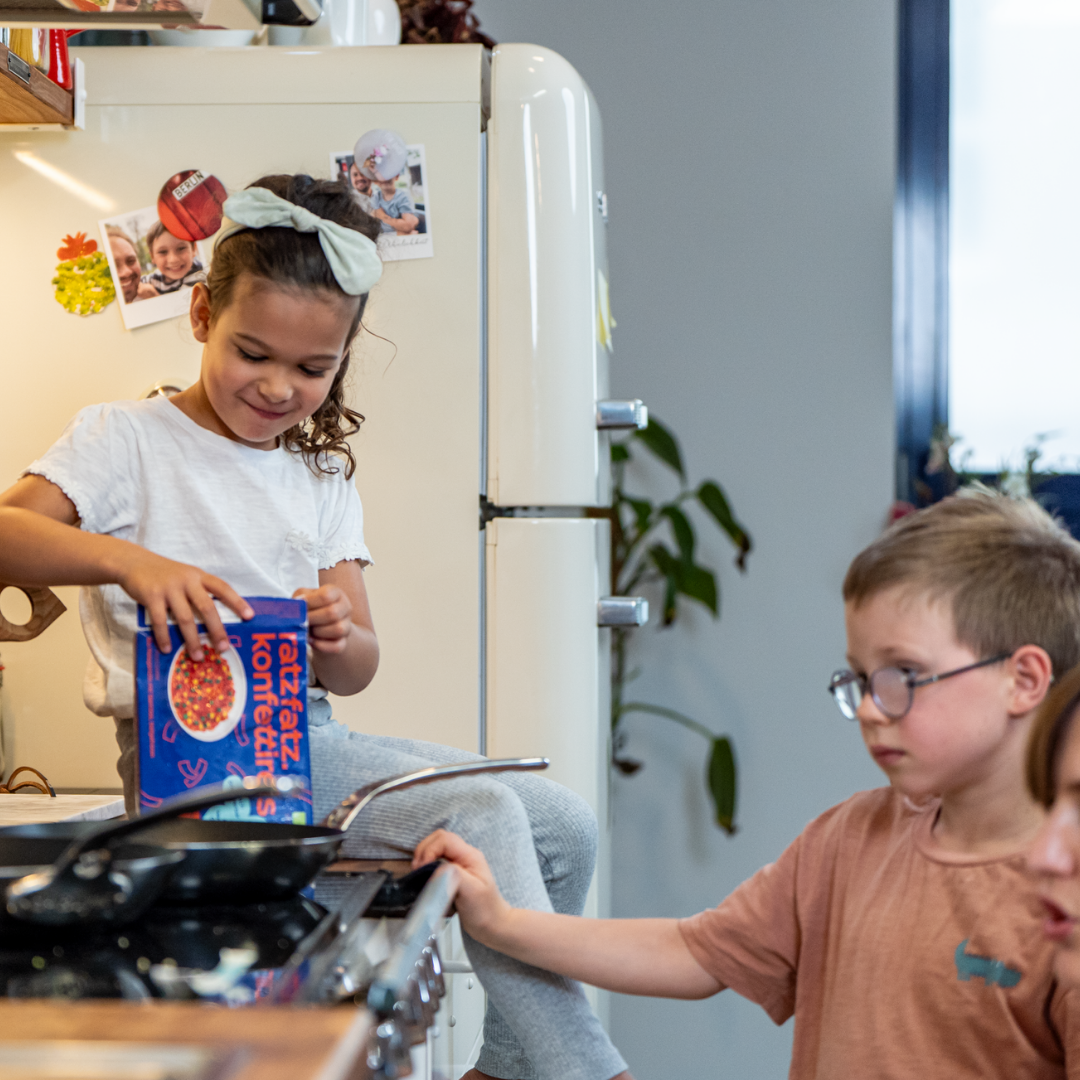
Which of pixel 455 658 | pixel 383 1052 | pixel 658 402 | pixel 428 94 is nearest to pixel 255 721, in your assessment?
pixel 383 1052

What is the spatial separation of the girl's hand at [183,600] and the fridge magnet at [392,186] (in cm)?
71

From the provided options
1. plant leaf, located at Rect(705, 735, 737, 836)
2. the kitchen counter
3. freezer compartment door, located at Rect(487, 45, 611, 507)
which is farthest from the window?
the kitchen counter

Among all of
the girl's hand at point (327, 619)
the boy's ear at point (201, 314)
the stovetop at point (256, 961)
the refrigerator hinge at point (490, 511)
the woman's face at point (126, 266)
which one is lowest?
the stovetop at point (256, 961)

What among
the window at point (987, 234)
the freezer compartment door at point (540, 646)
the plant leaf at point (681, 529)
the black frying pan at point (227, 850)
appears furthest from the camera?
the window at point (987, 234)

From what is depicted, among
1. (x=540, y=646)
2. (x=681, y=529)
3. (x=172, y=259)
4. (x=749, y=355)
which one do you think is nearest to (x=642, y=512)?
(x=681, y=529)

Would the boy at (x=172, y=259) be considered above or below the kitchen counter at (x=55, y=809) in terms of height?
above

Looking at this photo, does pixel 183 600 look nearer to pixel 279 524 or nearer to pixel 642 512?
pixel 279 524

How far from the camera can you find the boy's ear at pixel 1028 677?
2.84 ft

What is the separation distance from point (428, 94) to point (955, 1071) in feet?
3.83

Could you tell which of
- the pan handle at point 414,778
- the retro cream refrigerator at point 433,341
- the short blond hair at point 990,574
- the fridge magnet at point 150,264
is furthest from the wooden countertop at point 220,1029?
the fridge magnet at point 150,264

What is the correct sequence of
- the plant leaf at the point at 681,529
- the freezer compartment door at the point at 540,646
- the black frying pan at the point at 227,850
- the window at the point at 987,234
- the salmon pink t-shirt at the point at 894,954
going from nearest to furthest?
the black frying pan at the point at 227,850, the salmon pink t-shirt at the point at 894,954, the freezer compartment door at the point at 540,646, the plant leaf at the point at 681,529, the window at the point at 987,234

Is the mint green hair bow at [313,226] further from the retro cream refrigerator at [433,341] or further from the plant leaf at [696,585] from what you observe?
the plant leaf at [696,585]

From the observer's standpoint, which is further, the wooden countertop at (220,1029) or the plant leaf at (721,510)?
the plant leaf at (721,510)

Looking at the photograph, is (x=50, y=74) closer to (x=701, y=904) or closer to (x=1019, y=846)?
(x=1019, y=846)
